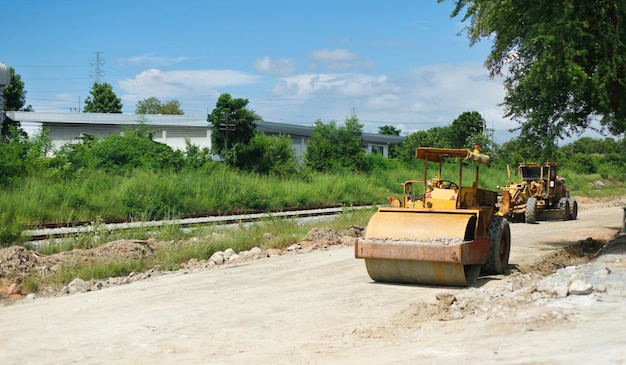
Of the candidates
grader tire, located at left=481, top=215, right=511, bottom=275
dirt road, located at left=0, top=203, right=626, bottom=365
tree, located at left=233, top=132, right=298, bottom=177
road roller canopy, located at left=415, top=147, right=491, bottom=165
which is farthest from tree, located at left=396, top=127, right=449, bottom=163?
dirt road, located at left=0, top=203, right=626, bottom=365

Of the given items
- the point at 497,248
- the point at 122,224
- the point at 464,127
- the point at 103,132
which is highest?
the point at 464,127

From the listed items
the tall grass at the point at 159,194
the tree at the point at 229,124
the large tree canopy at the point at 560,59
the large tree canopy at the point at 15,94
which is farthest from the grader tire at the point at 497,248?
the large tree canopy at the point at 15,94

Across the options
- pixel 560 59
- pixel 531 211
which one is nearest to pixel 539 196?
pixel 531 211

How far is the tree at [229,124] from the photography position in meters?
45.1

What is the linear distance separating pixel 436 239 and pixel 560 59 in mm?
5782

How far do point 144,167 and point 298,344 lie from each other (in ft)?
87.6

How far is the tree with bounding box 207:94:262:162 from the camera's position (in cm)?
4509

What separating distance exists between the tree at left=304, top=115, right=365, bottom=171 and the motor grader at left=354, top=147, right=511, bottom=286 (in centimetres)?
3631

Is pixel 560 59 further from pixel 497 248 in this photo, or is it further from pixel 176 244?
pixel 176 244

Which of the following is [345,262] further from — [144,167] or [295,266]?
[144,167]

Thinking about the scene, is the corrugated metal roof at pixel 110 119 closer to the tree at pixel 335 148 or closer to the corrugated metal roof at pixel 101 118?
the corrugated metal roof at pixel 101 118

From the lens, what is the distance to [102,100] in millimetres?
84500

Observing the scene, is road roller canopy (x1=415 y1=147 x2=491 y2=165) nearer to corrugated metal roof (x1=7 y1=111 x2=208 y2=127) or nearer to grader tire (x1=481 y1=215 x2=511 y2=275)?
grader tire (x1=481 y1=215 x2=511 y2=275)

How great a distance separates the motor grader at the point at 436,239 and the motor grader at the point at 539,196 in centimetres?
1405
